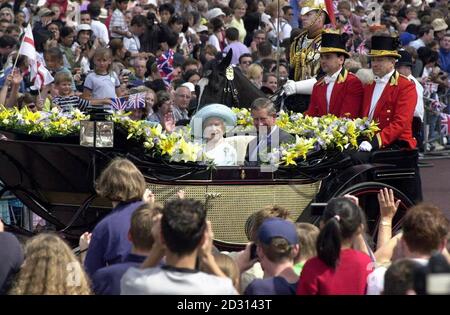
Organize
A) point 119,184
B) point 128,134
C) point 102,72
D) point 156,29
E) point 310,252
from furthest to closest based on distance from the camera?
1. point 156,29
2. point 102,72
3. point 128,134
4. point 119,184
5. point 310,252

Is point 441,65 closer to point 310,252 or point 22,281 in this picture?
point 310,252

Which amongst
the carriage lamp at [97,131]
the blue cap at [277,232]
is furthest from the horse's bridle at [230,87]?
the blue cap at [277,232]

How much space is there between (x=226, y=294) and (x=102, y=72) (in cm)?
805

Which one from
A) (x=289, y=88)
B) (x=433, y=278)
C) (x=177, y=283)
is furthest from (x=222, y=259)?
(x=289, y=88)

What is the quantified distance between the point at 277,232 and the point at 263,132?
12.4 feet

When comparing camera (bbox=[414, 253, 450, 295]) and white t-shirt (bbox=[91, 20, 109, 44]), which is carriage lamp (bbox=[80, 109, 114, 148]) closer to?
camera (bbox=[414, 253, 450, 295])

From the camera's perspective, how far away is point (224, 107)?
11.0m

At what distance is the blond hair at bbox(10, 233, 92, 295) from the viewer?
22.0 feet

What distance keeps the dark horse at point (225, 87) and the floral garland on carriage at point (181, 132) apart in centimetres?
42

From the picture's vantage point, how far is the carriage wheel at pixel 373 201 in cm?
1086

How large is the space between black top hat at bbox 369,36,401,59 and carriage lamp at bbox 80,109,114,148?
268 centimetres

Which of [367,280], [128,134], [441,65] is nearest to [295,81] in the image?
[128,134]

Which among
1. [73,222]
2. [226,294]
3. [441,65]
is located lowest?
[226,294]

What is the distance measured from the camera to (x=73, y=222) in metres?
10.6
